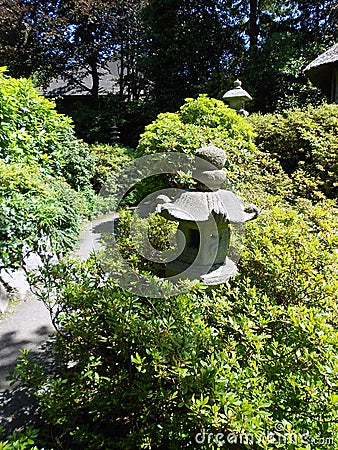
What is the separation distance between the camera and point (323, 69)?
32.3ft

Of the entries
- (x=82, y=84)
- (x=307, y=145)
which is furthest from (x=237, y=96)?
(x=82, y=84)

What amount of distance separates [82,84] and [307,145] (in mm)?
13276

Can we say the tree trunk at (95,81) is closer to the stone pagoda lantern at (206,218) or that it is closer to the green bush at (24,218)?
the green bush at (24,218)

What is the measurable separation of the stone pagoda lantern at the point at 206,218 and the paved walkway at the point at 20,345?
1365mm

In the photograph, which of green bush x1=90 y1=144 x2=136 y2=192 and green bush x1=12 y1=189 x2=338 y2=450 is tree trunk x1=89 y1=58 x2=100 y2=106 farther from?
green bush x1=12 y1=189 x2=338 y2=450

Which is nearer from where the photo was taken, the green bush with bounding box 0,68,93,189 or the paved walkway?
the paved walkway

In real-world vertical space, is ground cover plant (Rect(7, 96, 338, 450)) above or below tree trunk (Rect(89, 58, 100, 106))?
below

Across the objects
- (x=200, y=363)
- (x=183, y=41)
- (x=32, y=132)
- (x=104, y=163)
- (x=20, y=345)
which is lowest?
(x=20, y=345)

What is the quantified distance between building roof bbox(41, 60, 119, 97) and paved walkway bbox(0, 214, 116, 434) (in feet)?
47.3

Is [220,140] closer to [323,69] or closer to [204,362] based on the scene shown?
[204,362]

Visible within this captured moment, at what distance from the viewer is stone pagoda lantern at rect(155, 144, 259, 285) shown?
2.33m

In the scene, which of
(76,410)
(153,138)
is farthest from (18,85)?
(76,410)

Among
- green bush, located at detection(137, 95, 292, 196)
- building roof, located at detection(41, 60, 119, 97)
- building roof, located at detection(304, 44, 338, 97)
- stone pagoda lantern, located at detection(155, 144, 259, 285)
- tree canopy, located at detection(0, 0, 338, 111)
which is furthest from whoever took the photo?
building roof, located at detection(41, 60, 119, 97)

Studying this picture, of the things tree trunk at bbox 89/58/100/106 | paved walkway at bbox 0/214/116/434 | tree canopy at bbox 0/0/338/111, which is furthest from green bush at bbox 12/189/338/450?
tree trunk at bbox 89/58/100/106
